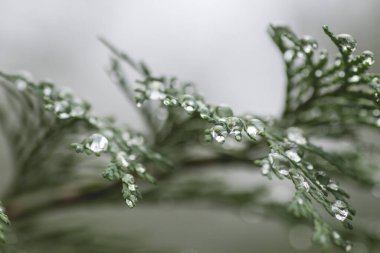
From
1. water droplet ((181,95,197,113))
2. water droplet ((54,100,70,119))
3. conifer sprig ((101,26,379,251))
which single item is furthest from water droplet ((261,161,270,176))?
water droplet ((54,100,70,119))

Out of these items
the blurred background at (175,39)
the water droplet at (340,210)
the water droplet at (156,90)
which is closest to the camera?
the water droplet at (340,210)

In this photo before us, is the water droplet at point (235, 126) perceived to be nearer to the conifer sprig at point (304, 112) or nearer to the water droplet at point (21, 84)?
the conifer sprig at point (304, 112)

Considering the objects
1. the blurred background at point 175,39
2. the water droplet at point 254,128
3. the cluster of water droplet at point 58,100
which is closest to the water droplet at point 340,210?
the water droplet at point 254,128

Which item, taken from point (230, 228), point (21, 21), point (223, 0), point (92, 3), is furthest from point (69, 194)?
point (223, 0)

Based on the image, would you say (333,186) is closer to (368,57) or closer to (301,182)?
(301,182)

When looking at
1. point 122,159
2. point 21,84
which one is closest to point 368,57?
point 122,159

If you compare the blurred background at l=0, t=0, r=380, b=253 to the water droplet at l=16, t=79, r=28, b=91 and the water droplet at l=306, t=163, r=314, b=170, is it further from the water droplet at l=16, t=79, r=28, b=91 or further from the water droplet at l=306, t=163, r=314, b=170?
the water droplet at l=306, t=163, r=314, b=170
